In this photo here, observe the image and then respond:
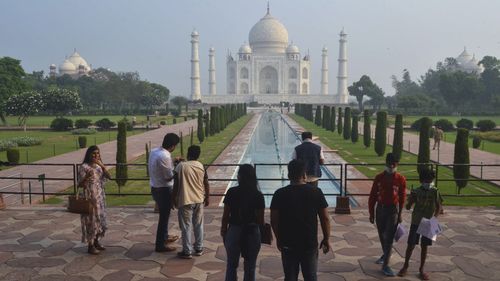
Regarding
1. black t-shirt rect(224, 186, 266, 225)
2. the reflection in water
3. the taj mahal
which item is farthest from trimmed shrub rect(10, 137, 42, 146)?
the taj mahal

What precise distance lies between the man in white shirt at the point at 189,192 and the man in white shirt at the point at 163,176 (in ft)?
0.74

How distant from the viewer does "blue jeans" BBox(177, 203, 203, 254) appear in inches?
169

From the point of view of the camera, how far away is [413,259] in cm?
446

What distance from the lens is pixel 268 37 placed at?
72500 millimetres

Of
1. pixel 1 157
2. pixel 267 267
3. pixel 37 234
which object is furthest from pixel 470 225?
pixel 1 157

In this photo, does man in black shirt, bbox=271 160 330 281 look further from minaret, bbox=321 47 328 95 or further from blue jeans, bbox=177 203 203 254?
minaret, bbox=321 47 328 95

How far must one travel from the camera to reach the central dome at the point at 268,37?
72.6 metres

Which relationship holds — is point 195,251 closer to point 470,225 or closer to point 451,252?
point 451,252

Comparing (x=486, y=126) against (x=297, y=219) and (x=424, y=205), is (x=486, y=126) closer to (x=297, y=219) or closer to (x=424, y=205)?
(x=424, y=205)

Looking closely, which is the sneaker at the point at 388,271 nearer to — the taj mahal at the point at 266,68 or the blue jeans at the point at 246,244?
the blue jeans at the point at 246,244

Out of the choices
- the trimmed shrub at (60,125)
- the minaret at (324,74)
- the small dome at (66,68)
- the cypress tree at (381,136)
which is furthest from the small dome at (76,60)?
the cypress tree at (381,136)

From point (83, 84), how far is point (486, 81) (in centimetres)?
4108

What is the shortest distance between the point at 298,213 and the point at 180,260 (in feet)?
5.92

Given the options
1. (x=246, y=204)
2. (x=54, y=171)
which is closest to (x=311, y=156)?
(x=246, y=204)
